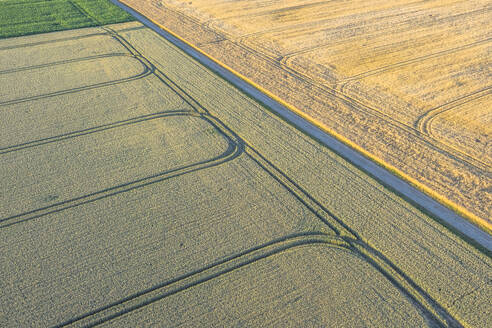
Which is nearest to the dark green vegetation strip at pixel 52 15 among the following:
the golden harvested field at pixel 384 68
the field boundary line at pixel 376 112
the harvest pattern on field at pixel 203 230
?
the golden harvested field at pixel 384 68

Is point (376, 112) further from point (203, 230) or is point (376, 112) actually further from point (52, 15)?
point (52, 15)

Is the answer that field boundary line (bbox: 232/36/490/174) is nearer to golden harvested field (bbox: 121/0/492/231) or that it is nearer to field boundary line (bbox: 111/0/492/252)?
golden harvested field (bbox: 121/0/492/231)

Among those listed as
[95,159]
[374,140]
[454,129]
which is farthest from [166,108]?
[454,129]

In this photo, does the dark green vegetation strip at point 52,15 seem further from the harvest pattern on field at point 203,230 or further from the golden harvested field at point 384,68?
the harvest pattern on field at point 203,230

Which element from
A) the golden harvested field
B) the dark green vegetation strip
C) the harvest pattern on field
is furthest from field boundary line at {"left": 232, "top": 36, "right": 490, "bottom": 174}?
the dark green vegetation strip

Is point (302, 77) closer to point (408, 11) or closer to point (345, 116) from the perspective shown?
point (345, 116)
